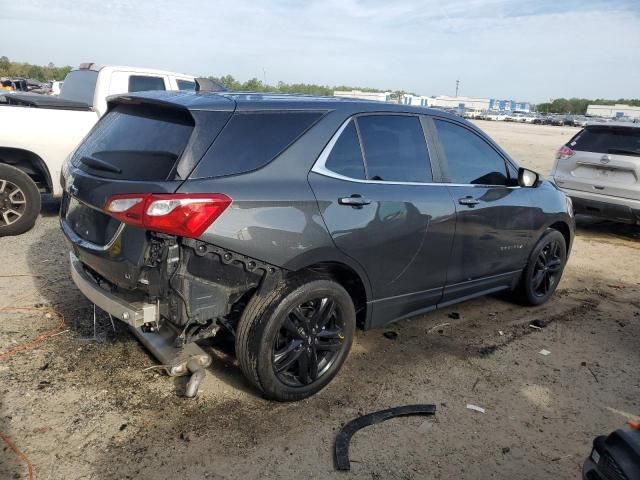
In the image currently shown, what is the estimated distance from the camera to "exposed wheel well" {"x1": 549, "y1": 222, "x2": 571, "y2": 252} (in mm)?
5323

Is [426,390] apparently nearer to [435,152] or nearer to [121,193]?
[435,152]

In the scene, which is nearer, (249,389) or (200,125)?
(200,125)

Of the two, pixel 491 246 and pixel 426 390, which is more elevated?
pixel 491 246

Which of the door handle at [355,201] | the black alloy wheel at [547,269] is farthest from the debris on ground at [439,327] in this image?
the door handle at [355,201]

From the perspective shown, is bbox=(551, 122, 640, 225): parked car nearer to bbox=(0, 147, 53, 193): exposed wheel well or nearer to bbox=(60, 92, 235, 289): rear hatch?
bbox=(60, 92, 235, 289): rear hatch

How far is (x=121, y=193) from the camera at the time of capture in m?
2.83

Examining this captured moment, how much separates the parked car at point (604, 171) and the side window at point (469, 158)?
13.2 ft

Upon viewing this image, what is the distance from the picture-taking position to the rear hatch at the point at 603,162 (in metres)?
7.61

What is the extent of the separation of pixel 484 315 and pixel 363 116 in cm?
242

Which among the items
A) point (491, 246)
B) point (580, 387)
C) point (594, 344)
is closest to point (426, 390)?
point (580, 387)

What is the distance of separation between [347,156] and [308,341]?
1201 mm

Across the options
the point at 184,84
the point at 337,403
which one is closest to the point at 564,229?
the point at 337,403

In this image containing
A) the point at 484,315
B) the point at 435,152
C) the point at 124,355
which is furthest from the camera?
the point at 484,315

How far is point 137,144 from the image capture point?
124 inches
